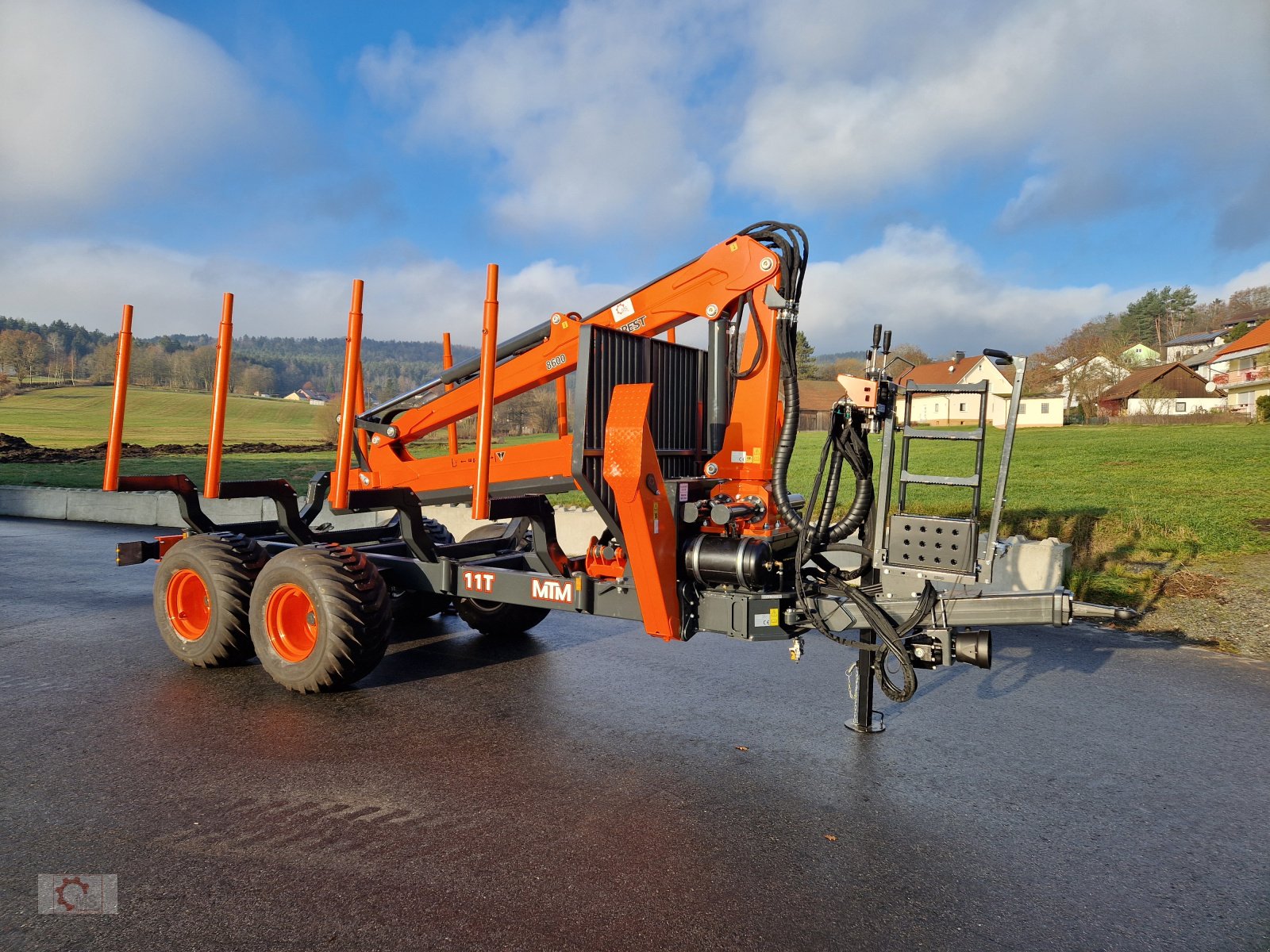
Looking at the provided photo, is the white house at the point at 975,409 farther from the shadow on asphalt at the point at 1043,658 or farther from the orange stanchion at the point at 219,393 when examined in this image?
the orange stanchion at the point at 219,393

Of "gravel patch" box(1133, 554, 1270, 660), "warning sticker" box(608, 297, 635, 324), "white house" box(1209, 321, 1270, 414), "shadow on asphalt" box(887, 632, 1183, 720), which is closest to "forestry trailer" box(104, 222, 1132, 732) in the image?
"warning sticker" box(608, 297, 635, 324)

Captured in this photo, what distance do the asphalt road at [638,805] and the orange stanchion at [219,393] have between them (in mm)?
1491

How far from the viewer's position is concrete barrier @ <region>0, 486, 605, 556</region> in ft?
48.7

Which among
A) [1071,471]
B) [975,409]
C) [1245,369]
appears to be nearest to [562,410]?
[1071,471]

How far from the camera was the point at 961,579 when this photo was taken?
201 inches

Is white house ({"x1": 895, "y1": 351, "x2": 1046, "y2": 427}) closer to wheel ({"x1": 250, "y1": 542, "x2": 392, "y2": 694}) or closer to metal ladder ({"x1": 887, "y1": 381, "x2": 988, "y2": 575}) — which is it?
metal ladder ({"x1": 887, "y1": 381, "x2": 988, "y2": 575})

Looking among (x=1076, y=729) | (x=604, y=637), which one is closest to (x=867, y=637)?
(x=1076, y=729)

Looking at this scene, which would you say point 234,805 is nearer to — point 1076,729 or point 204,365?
point 204,365

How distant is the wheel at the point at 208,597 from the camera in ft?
21.6

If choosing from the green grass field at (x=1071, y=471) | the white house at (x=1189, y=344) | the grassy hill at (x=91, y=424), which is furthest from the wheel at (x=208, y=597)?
the white house at (x=1189, y=344)

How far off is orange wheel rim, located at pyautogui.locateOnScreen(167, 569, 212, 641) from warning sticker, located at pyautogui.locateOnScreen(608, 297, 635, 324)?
152 inches

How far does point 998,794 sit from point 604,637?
4.09 metres

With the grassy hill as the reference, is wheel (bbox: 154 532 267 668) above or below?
below

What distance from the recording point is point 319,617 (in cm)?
598
